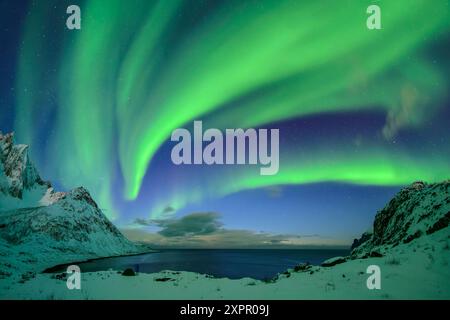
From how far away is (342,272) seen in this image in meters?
10.9

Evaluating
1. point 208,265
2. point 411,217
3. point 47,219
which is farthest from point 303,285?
point 47,219

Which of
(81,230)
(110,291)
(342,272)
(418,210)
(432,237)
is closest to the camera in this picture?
(110,291)

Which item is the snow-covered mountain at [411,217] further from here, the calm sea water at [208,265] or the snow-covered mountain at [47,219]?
the snow-covered mountain at [47,219]

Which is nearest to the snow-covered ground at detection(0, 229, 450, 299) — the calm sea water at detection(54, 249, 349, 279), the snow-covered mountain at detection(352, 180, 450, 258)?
the snow-covered mountain at detection(352, 180, 450, 258)

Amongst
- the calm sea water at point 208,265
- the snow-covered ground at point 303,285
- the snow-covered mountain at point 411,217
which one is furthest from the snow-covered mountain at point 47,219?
the snow-covered mountain at point 411,217

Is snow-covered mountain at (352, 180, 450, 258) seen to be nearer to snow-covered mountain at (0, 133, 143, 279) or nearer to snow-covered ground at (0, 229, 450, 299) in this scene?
snow-covered ground at (0, 229, 450, 299)

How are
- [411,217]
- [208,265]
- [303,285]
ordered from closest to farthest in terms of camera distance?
[303,285], [411,217], [208,265]

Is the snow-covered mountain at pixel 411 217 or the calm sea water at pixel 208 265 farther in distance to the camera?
the calm sea water at pixel 208 265

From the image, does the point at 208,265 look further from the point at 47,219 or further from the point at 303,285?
the point at 303,285

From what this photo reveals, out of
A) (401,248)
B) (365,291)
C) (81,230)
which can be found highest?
(401,248)

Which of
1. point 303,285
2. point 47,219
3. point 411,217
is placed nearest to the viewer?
point 303,285

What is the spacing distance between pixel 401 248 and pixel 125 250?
367ft

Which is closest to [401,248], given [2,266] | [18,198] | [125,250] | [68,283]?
[68,283]
